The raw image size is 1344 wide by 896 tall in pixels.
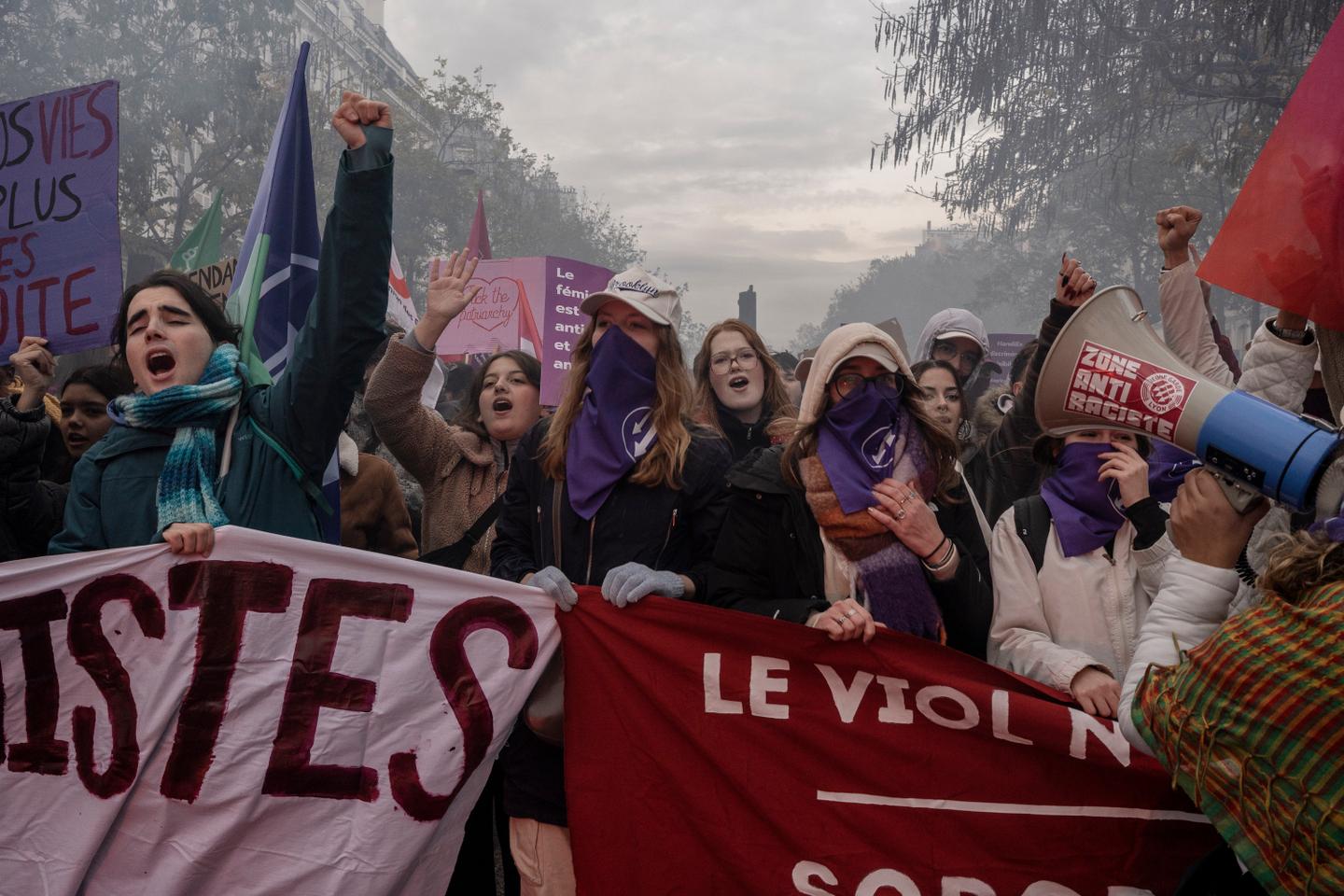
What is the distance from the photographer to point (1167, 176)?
970 inches

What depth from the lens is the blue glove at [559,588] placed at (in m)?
2.64

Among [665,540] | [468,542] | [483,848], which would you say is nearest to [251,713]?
[483,848]

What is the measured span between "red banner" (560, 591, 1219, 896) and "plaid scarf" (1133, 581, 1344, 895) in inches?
27.3

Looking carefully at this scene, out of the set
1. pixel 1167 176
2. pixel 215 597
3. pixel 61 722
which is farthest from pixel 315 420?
pixel 1167 176

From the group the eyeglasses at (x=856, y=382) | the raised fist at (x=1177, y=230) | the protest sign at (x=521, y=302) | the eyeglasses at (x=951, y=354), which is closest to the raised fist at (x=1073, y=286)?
the raised fist at (x=1177, y=230)

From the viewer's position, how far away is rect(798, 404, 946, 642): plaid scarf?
8.53 ft

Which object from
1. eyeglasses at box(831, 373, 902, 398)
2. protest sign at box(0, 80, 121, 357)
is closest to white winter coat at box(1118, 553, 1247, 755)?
eyeglasses at box(831, 373, 902, 398)

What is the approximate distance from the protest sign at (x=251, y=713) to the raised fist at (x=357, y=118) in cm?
99

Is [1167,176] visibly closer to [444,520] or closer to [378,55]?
[444,520]

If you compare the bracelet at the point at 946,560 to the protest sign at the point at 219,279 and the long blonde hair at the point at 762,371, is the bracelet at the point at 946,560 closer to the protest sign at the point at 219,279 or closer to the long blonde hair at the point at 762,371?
the long blonde hair at the point at 762,371

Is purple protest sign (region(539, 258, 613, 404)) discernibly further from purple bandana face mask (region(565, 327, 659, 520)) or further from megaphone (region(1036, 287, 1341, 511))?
megaphone (region(1036, 287, 1341, 511))

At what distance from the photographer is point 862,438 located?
274 centimetres

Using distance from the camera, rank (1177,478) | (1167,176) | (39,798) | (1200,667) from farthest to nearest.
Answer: (1167,176) < (1177,478) < (39,798) < (1200,667)

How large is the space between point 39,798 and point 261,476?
2.99 ft
